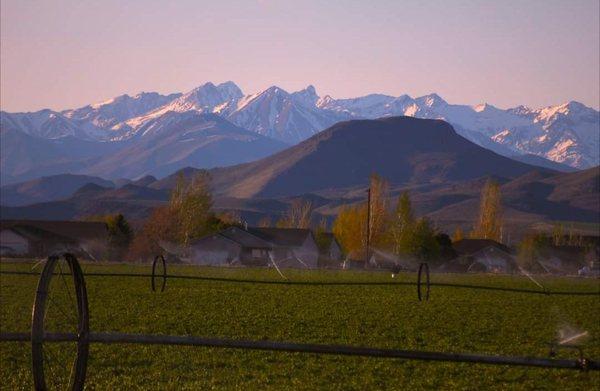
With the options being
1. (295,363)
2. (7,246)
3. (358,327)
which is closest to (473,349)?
(358,327)

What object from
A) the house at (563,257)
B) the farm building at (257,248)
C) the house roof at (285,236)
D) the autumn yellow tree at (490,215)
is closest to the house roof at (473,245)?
the autumn yellow tree at (490,215)

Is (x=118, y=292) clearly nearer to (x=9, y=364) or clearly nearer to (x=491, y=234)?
(x=9, y=364)

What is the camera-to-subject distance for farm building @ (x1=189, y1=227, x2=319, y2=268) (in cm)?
9612

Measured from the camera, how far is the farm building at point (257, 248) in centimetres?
9612

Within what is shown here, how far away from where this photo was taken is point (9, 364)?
15266 millimetres

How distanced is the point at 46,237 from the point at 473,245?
58.7m

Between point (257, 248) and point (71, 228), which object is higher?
point (71, 228)

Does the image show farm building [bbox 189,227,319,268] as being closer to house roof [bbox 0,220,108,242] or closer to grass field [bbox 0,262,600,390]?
house roof [bbox 0,220,108,242]

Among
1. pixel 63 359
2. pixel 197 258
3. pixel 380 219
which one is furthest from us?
pixel 380 219

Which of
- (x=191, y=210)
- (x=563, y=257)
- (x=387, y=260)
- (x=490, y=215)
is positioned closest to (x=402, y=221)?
(x=387, y=260)

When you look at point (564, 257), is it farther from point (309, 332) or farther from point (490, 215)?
point (309, 332)

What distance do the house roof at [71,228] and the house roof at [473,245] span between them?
161 feet

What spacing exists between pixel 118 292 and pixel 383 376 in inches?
877

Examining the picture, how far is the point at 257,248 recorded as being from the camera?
103875mm
